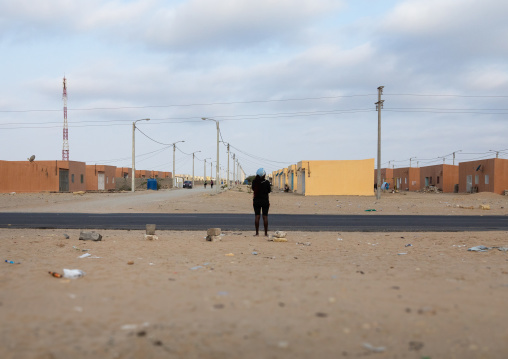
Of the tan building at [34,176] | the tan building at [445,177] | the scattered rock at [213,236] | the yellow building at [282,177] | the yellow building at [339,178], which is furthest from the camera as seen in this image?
the yellow building at [282,177]

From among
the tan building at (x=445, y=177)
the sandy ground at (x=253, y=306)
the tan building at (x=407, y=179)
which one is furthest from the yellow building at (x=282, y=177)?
the sandy ground at (x=253, y=306)

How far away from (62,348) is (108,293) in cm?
158

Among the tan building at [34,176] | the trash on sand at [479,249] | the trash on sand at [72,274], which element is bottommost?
the trash on sand at [479,249]

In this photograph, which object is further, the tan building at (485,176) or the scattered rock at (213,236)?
the tan building at (485,176)

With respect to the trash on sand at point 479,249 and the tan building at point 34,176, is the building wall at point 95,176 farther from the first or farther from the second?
the trash on sand at point 479,249

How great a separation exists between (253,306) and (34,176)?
Result: 4924 centimetres

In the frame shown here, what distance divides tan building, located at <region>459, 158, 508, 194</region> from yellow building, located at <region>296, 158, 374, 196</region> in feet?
39.0

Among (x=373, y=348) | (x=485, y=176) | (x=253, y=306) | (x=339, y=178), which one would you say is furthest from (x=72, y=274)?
(x=485, y=176)

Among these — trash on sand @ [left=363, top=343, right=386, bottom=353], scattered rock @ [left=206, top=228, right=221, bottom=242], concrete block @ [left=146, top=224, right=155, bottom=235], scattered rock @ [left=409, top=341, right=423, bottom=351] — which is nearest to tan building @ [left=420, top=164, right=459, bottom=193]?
scattered rock @ [left=206, top=228, right=221, bottom=242]

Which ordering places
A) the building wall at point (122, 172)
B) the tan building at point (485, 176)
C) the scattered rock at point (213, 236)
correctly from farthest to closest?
the building wall at point (122, 172) → the tan building at point (485, 176) → the scattered rock at point (213, 236)

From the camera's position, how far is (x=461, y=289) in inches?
196

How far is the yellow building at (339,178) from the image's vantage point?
43.4 metres

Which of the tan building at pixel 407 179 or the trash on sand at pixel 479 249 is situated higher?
the tan building at pixel 407 179

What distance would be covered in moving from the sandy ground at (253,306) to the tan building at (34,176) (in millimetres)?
43671
